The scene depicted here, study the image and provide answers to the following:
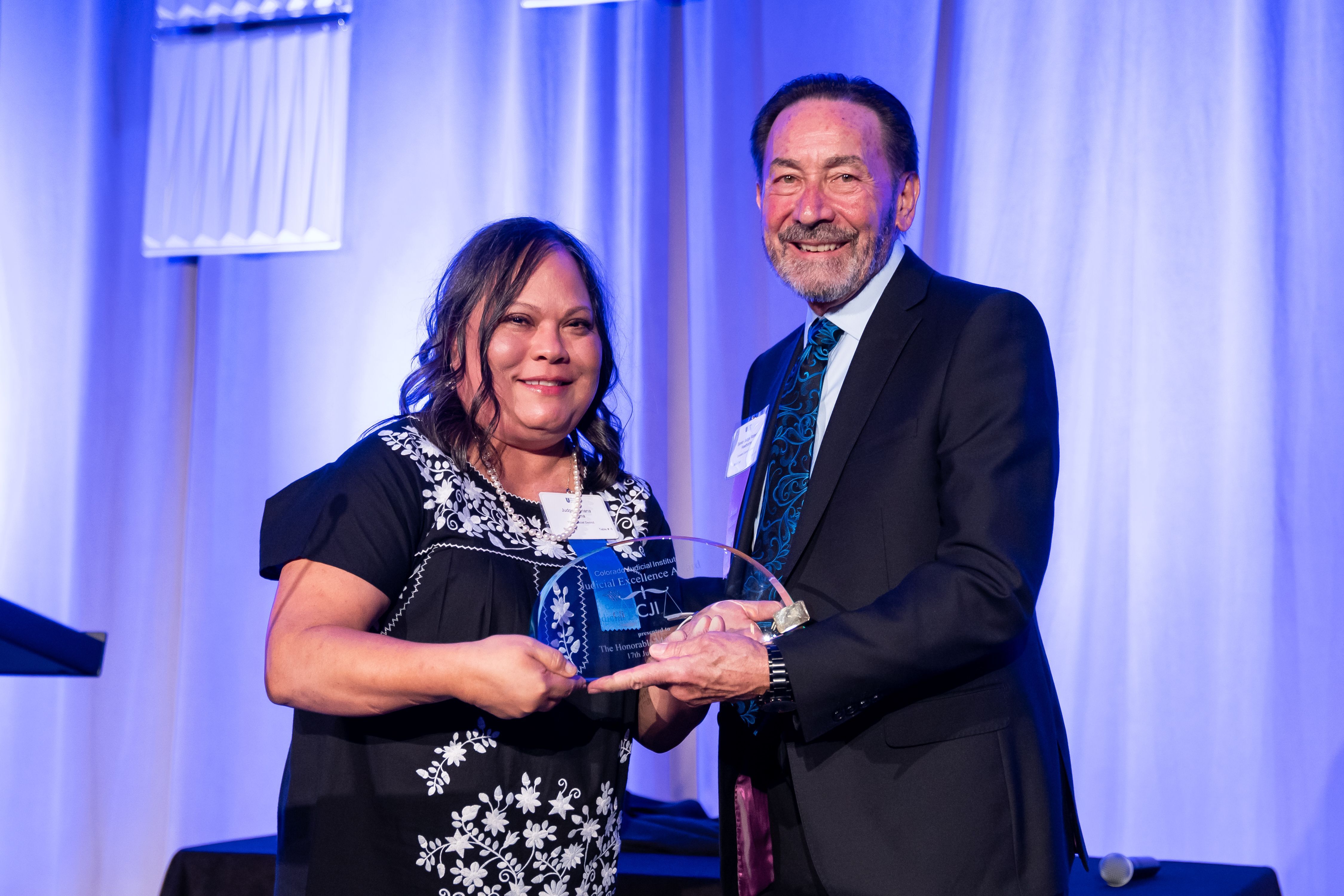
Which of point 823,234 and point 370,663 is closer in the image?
point 370,663

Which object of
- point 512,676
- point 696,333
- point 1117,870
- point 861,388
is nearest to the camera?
point 512,676

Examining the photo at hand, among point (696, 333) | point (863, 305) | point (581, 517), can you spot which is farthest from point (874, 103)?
point (696, 333)

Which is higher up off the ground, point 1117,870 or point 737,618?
point 737,618

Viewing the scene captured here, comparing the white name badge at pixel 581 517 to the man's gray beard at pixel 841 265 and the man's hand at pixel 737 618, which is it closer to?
the man's hand at pixel 737 618

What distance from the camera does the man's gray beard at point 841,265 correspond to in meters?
1.76

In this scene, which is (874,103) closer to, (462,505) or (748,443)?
(748,443)

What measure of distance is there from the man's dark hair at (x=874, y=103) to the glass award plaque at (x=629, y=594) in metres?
0.73

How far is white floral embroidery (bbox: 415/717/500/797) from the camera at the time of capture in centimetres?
147

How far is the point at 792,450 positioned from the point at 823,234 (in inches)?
14.0

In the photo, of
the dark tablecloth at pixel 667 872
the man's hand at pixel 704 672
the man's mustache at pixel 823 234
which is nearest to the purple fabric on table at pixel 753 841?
the man's hand at pixel 704 672

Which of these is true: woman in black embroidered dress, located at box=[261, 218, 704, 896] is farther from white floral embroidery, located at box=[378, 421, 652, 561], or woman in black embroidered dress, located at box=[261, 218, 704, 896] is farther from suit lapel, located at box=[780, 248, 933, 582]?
suit lapel, located at box=[780, 248, 933, 582]

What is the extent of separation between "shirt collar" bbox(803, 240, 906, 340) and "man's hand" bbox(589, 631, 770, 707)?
0.57m

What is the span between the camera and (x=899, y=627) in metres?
1.40

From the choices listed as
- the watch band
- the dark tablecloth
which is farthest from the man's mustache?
the dark tablecloth
